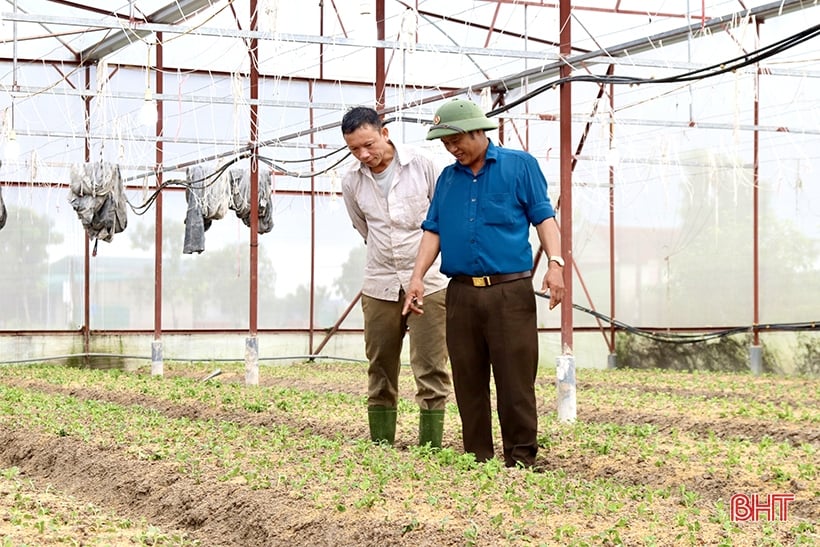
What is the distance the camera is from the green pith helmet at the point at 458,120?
5.34m

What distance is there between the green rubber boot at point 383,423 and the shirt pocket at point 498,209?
1.37 meters

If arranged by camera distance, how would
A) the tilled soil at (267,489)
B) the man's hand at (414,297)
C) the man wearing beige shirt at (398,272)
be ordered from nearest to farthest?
1. the tilled soil at (267,489)
2. the man's hand at (414,297)
3. the man wearing beige shirt at (398,272)

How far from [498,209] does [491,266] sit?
0.26 meters

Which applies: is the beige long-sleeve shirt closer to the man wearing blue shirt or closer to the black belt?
the man wearing blue shirt

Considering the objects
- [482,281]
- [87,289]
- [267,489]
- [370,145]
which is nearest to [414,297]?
[482,281]

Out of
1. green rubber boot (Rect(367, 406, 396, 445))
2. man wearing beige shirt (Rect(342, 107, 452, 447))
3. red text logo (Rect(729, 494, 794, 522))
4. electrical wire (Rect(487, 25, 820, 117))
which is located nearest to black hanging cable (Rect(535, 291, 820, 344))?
electrical wire (Rect(487, 25, 820, 117))

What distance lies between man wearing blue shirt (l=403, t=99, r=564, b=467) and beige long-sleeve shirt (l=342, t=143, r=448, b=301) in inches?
14.9

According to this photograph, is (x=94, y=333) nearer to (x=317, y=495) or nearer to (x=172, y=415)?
(x=172, y=415)

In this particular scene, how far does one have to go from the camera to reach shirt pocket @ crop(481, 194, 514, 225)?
5328 millimetres

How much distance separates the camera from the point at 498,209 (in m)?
5.33

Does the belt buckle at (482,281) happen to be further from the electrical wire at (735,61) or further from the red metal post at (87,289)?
Answer: the red metal post at (87,289)

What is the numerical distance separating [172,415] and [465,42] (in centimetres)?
917

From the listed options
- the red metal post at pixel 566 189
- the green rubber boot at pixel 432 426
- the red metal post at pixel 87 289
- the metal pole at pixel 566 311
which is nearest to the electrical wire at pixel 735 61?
the red metal post at pixel 566 189

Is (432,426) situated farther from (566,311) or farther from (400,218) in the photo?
(566,311)
